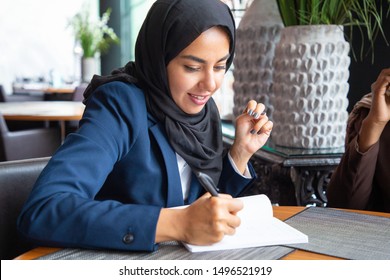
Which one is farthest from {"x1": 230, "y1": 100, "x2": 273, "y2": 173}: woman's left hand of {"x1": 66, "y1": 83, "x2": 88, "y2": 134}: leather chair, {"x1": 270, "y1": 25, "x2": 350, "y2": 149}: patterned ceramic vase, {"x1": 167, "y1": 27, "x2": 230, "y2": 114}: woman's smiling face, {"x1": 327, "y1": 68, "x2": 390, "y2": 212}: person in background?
{"x1": 66, "y1": 83, "x2": 88, "y2": 134}: leather chair

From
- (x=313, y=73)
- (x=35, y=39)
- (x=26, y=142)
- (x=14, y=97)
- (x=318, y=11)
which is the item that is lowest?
(x=26, y=142)

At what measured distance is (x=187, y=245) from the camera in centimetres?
94

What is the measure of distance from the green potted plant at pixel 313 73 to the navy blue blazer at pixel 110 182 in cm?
53

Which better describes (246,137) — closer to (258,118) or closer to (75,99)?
(258,118)

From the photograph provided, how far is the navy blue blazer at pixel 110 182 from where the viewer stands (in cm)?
93

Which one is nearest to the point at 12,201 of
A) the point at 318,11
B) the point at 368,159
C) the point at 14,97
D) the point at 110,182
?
the point at 110,182

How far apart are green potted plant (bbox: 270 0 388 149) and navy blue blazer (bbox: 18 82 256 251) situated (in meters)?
0.53

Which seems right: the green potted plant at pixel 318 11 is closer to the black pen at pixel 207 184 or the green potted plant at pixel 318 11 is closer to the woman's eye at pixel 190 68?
the woman's eye at pixel 190 68

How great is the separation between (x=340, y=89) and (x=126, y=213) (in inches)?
45.8

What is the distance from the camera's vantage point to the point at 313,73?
1.83 meters

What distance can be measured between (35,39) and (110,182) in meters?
7.84

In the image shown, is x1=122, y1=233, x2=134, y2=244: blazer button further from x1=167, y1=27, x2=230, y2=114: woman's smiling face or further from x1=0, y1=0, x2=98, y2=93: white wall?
x1=0, y1=0, x2=98, y2=93: white wall
